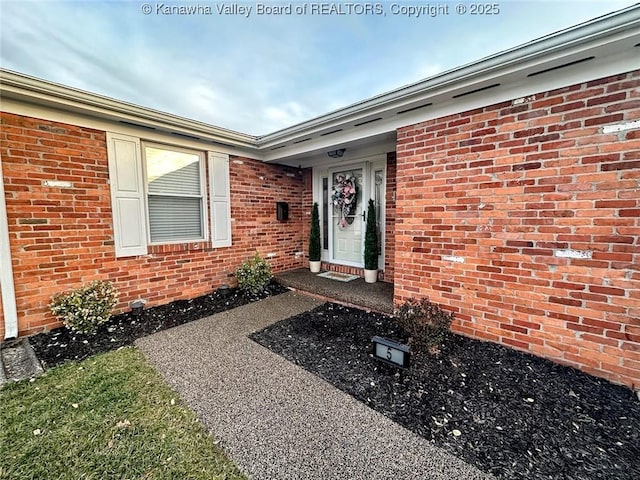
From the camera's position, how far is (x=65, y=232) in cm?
321

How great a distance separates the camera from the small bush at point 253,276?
4652mm

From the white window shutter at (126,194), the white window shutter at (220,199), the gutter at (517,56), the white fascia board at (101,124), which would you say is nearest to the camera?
the gutter at (517,56)

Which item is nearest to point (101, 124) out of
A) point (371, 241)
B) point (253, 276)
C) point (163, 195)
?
point (163, 195)

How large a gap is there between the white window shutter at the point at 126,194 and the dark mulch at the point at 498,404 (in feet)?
8.15

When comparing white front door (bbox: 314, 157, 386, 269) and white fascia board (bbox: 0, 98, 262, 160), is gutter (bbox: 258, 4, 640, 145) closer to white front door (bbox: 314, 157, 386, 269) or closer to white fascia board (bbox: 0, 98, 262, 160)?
white front door (bbox: 314, 157, 386, 269)

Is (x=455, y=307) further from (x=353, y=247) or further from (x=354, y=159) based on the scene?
(x=354, y=159)

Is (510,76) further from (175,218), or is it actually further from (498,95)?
(175,218)

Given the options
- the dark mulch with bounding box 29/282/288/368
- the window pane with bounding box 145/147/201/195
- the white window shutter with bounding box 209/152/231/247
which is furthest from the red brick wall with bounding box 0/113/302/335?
the window pane with bounding box 145/147/201/195

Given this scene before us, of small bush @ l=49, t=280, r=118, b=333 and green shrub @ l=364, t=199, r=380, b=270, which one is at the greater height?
green shrub @ l=364, t=199, r=380, b=270

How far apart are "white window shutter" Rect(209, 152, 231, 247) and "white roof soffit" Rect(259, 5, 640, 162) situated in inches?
76.1

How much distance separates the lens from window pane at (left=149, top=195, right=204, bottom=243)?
13.2 ft

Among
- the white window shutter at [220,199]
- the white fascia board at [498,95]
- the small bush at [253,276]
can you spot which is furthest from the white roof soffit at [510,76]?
the small bush at [253,276]

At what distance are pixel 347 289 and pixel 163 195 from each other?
3386 mm

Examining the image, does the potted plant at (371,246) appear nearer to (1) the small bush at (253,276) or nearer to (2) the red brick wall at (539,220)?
(2) the red brick wall at (539,220)
